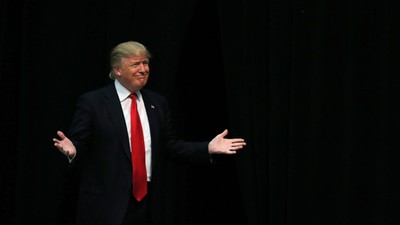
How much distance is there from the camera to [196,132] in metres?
3.98

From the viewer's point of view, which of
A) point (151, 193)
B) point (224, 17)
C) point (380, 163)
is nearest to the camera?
point (151, 193)

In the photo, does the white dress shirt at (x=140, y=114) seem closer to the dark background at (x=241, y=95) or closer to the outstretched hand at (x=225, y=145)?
the outstretched hand at (x=225, y=145)

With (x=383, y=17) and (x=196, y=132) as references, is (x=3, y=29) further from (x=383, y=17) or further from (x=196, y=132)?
(x=383, y=17)

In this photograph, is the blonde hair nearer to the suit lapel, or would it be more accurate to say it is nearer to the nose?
the nose

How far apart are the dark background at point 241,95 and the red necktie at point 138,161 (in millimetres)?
650

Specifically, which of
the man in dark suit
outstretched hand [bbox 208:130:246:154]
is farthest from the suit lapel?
outstretched hand [bbox 208:130:246:154]

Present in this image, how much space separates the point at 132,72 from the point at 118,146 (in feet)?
1.16

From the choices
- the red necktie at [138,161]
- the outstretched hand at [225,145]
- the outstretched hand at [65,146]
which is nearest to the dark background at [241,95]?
the outstretched hand at [225,145]

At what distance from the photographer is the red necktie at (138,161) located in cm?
310

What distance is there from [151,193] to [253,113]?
2.44 ft

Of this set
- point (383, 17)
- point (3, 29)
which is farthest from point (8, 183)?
point (383, 17)

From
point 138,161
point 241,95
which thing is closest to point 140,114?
point 138,161

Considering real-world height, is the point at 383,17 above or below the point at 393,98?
above

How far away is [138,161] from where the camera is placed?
311 cm
